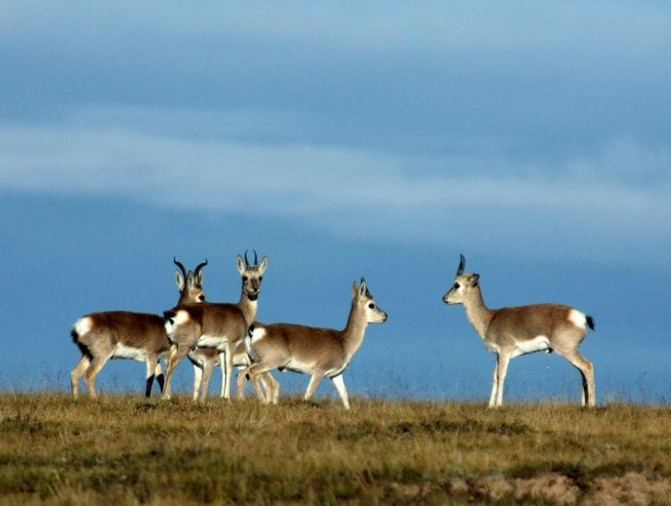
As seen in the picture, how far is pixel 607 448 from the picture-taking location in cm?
1436

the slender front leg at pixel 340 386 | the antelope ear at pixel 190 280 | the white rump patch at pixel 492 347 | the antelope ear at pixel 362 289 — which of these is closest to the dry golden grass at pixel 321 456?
the slender front leg at pixel 340 386

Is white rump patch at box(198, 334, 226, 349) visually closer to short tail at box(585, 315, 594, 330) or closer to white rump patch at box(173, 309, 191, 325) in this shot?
white rump patch at box(173, 309, 191, 325)

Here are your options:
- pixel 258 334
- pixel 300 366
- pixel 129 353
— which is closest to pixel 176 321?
pixel 258 334

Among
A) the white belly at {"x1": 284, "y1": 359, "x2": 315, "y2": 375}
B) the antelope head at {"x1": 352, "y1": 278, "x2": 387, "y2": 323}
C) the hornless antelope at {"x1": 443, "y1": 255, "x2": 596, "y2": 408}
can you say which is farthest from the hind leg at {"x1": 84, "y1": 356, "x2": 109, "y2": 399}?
the hornless antelope at {"x1": 443, "y1": 255, "x2": 596, "y2": 408}

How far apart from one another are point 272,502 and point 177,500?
87 cm

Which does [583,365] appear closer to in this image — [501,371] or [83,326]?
[501,371]

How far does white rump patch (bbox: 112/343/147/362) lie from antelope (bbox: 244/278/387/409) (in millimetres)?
2064

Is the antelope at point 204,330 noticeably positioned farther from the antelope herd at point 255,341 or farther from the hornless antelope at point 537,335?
the hornless antelope at point 537,335

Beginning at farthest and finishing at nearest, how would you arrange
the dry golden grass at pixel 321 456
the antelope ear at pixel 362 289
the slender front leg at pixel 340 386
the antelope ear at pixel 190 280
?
the antelope ear at pixel 190 280 → the antelope ear at pixel 362 289 → the slender front leg at pixel 340 386 → the dry golden grass at pixel 321 456

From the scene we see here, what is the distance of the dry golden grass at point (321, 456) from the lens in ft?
38.3

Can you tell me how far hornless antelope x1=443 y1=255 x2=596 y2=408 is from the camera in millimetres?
21047

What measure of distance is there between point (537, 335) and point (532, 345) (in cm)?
23

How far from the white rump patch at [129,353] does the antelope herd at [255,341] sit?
0.7 inches

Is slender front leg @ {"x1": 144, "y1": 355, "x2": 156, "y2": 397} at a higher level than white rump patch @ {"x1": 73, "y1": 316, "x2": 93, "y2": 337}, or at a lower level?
lower
